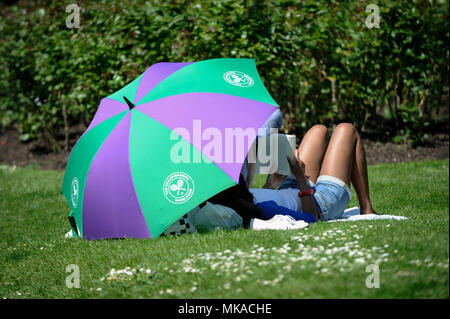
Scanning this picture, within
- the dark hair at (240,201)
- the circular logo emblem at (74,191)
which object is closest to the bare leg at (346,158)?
the dark hair at (240,201)

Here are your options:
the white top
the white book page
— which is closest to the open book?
the white book page

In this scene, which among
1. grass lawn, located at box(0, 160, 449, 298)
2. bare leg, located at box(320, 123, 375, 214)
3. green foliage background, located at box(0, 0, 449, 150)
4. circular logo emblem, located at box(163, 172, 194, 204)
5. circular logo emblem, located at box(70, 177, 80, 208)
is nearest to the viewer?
grass lawn, located at box(0, 160, 449, 298)

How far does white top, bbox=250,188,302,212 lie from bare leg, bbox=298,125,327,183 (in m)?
0.44

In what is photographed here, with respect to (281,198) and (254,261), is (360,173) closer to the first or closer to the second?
(281,198)

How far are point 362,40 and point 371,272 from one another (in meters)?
4.97

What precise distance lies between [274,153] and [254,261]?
117 cm

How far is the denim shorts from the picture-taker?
4074 millimetres

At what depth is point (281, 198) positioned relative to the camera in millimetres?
4051

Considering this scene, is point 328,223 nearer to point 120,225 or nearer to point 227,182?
point 227,182

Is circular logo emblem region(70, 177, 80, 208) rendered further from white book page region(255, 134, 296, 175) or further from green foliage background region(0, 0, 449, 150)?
green foliage background region(0, 0, 449, 150)

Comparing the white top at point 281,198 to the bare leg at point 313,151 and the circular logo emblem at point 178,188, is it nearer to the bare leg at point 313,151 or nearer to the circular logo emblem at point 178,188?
the bare leg at point 313,151

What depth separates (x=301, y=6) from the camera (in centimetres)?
683

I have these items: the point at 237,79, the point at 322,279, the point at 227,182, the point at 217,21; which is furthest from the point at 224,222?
the point at 217,21

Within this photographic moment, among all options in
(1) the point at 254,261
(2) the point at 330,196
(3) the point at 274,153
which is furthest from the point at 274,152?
(1) the point at 254,261
